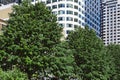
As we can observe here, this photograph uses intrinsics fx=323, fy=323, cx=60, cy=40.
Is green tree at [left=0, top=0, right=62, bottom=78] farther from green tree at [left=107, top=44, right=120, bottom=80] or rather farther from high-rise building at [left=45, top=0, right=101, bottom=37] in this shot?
high-rise building at [left=45, top=0, right=101, bottom=37]

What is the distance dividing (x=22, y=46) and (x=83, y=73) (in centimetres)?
1655

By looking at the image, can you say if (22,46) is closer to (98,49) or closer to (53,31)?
(53,31)

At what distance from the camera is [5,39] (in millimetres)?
39906

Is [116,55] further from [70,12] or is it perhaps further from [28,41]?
[70,12]

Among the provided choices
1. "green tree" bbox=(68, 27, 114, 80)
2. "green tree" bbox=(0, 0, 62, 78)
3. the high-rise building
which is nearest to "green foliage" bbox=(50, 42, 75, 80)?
"green tree" bbox=(0, 0, 62, 78)

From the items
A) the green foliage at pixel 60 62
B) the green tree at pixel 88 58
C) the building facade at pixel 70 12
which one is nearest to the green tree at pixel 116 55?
the green tree at pixel 88 58

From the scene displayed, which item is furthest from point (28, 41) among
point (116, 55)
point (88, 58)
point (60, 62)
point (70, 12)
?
point (70, 12)

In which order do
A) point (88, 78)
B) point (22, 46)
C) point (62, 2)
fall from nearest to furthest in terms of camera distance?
1. point (22, 46)
2. point (88, 78)
3. point (62, 2)

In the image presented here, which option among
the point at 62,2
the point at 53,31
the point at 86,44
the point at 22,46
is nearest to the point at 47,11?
the point at 53,31

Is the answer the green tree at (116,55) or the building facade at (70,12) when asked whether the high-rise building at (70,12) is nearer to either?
the building facade at (70,12)

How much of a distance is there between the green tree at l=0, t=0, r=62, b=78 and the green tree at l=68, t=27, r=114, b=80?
1173 centimetres

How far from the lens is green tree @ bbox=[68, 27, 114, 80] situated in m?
52.3

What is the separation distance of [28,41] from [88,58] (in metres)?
16.5

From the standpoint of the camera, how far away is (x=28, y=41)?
128 ft
